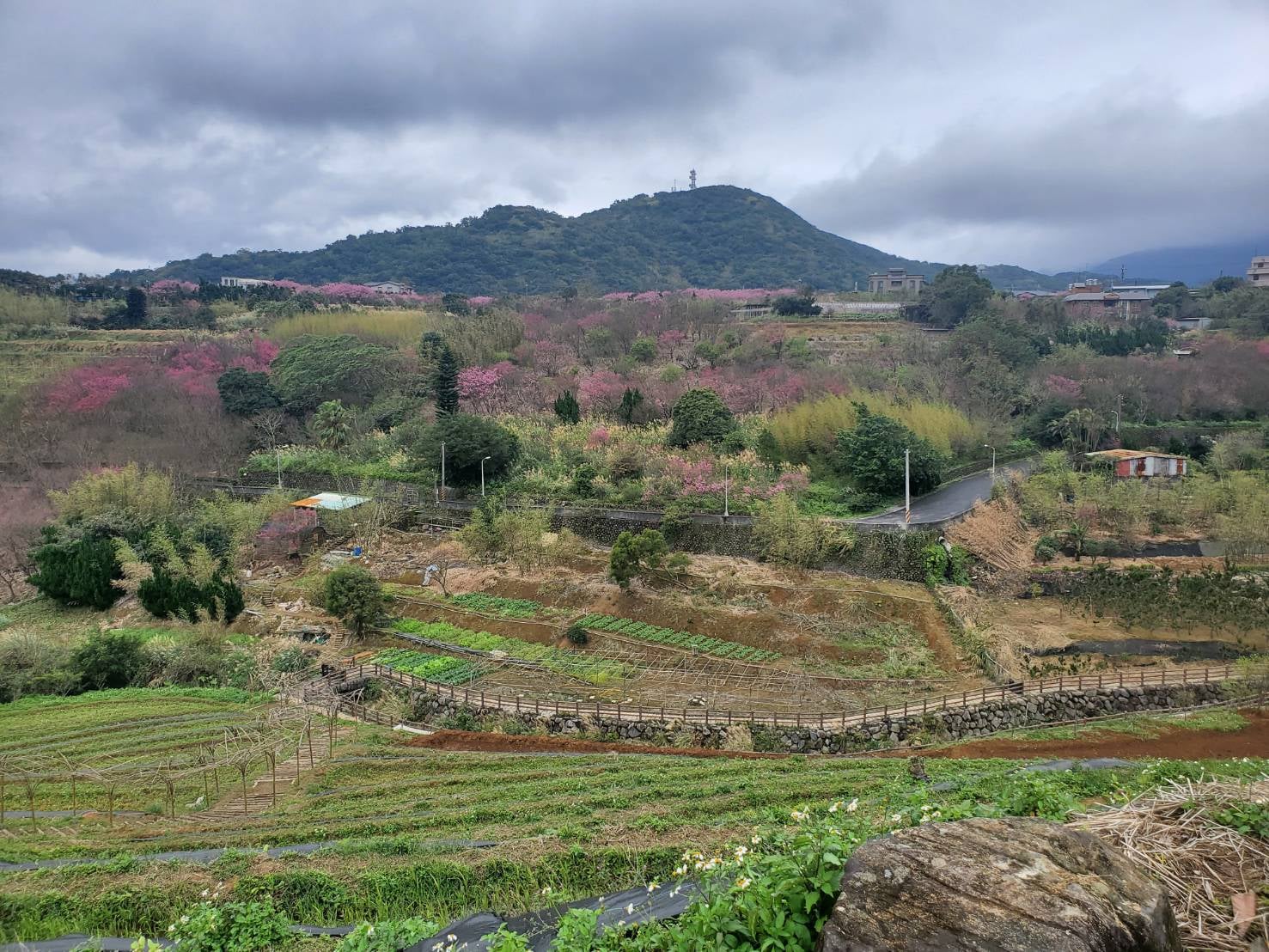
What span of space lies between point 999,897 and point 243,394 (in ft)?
139

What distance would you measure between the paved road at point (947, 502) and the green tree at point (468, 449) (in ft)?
47.1

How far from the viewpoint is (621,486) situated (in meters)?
29.0

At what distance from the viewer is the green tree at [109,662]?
17.7 meters

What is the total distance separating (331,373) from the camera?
4231cm

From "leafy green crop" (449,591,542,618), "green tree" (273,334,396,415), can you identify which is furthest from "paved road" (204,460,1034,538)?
"green tree" (273,334,396,415)

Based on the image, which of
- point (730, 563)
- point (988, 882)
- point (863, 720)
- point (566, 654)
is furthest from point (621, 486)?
point (988, 882)

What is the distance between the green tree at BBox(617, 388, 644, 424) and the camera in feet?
117

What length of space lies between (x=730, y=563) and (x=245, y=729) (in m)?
14.6

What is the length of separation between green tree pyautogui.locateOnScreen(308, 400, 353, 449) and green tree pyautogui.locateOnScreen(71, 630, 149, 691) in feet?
66.5

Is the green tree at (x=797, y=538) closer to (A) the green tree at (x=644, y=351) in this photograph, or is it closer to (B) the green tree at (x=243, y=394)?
(A) the green tree at (x=644, y=351)

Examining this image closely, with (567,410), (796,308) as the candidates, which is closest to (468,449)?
(567,410)

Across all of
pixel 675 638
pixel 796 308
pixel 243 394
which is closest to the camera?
pixel 675 638

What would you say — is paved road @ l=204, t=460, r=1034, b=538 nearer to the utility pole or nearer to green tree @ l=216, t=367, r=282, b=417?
the utility pole

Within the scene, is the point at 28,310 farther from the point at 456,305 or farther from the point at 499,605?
the point at 499,605
